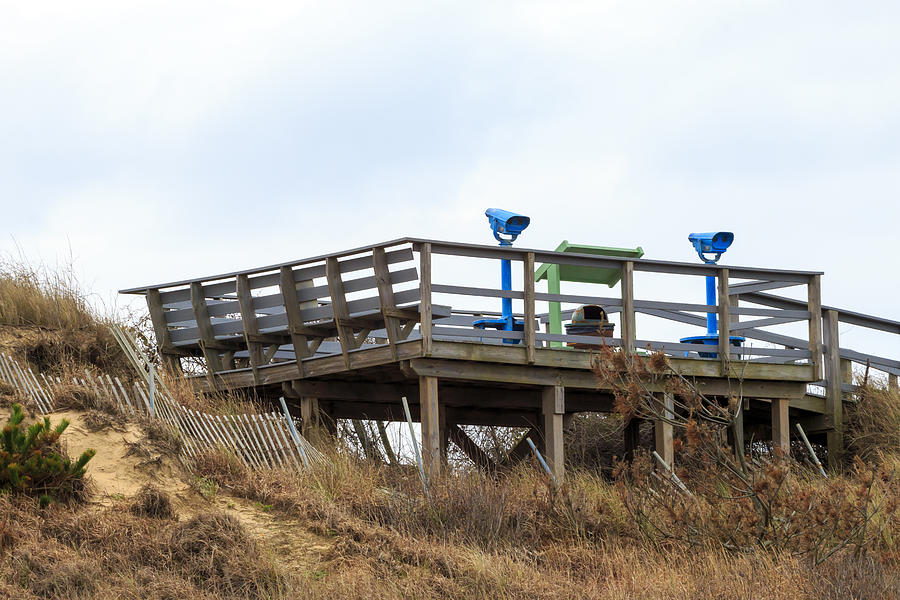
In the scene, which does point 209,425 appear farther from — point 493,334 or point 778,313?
point 778,313

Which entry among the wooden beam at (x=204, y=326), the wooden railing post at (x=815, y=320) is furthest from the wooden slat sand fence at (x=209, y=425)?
the wooden railing post at (x=815, y=320)

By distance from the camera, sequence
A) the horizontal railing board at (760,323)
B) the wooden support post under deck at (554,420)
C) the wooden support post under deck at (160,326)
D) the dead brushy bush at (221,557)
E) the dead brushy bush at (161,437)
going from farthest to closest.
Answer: the wooden support post under deck at (160,326), the horizontal railing board at (760,323), the wooden support post under deck at (554,420), the dead brushy bush at (161,437), the dead brushy bush at (221,557)

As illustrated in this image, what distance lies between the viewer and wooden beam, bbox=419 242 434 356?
13039 mm

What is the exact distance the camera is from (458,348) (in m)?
13.3

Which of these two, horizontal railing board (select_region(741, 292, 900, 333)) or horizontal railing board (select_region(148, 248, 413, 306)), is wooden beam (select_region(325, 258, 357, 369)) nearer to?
horizontal railing board (select_region(148, 248, 413, 306))

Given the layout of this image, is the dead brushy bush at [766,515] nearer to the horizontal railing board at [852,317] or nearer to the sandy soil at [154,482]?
the sandy soil at [154,482]

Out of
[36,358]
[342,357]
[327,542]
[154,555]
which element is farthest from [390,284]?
[36,358]

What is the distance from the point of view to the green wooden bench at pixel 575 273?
1566cm

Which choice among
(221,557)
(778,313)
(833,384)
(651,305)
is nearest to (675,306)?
(651,305)

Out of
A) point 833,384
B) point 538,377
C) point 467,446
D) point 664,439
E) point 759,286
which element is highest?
point 759,286

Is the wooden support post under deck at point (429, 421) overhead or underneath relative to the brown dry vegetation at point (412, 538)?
overhead

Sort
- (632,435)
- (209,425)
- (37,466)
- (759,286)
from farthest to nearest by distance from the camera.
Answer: (632,435) → (759,286) → (209,425) → (37,466)

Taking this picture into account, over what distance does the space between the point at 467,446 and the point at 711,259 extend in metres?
4.51

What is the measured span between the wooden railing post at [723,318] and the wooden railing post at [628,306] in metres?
1.20
